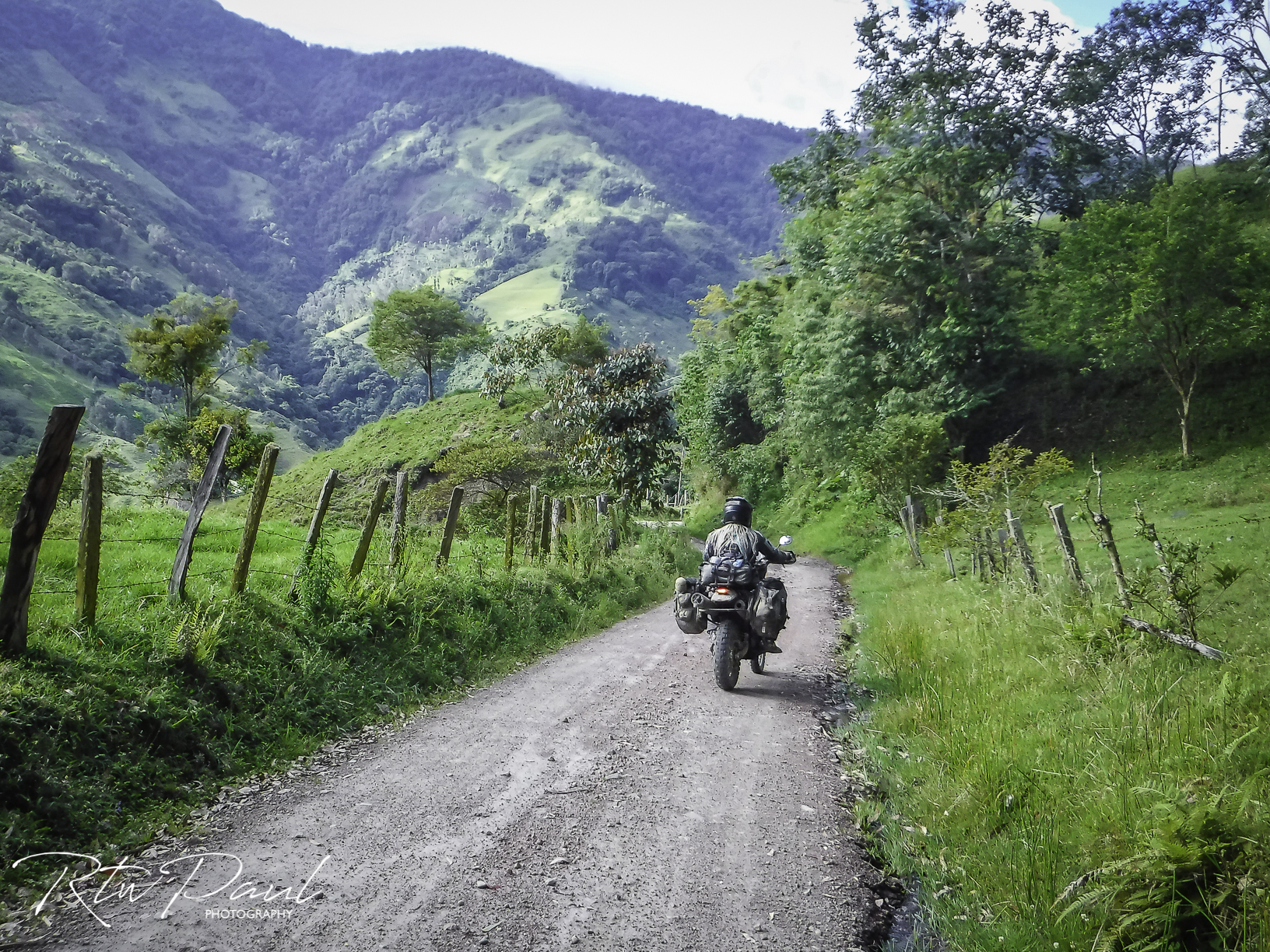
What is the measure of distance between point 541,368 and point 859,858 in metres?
52.4

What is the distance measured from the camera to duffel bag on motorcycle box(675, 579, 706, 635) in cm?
888

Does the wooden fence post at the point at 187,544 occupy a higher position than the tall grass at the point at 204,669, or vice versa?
the wooden fence post at the point at 187,544

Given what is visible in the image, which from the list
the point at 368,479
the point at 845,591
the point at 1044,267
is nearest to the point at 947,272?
the point at 1044,267

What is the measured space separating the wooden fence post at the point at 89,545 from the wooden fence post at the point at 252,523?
51.1 inches

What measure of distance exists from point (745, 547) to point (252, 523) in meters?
5.35

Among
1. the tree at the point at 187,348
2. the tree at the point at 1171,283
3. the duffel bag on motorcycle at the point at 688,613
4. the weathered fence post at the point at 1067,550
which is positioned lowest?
the duffel bag on motorcycle at the point at 688,613

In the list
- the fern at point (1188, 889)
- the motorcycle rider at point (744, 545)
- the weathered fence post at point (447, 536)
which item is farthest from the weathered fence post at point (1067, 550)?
the weathered fence post at point (447, 536)

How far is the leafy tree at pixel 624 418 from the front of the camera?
24219mm

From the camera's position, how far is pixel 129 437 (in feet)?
319

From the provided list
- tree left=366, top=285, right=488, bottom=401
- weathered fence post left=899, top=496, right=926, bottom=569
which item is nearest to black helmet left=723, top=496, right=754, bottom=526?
weathered fence post left=899, top=496, right=926, bottom=569

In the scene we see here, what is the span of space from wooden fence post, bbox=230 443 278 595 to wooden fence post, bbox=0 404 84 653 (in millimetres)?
1970

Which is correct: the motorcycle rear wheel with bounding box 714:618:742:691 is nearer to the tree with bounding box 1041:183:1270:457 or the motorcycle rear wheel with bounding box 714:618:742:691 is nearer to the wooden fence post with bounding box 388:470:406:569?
the wooden fence post with bounding box 388:470:406:569

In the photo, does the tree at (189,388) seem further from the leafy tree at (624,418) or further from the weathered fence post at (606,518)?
the weathered fence post at (606,518)

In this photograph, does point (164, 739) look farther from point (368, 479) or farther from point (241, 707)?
point (368, 479)
